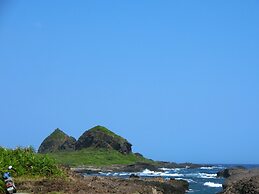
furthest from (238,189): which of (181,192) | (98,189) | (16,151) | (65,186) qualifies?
(181,192)

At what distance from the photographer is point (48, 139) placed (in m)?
160

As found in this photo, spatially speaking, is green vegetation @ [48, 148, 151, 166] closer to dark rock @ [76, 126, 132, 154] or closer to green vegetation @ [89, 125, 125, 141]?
dark rock @ [76, 126, 132, 154]

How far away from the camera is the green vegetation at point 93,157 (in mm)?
121312

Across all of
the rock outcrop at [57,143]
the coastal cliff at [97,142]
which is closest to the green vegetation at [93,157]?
the coastal cliff at [97,142]

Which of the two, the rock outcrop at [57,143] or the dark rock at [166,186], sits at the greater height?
the rock outcrop at [57,143]

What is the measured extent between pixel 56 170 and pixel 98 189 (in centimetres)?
696

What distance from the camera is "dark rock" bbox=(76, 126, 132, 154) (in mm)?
135163

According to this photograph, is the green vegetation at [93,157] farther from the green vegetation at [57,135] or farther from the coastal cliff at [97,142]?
the green vegetation at [57,135]

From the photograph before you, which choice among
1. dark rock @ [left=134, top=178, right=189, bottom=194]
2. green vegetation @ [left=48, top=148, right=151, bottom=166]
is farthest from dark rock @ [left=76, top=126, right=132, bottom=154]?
dark rock @ [left=134, top=178, right=189, bottom=194]

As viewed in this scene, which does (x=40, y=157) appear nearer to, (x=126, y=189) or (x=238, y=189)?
(x=126, y=189)

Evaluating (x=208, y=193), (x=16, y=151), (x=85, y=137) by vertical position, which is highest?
(x=85, y=137)

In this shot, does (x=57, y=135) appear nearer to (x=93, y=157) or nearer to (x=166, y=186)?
(x=93, y=157)

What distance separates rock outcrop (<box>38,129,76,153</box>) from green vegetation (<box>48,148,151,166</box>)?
12938mm

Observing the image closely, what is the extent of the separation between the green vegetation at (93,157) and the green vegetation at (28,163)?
282 feet
